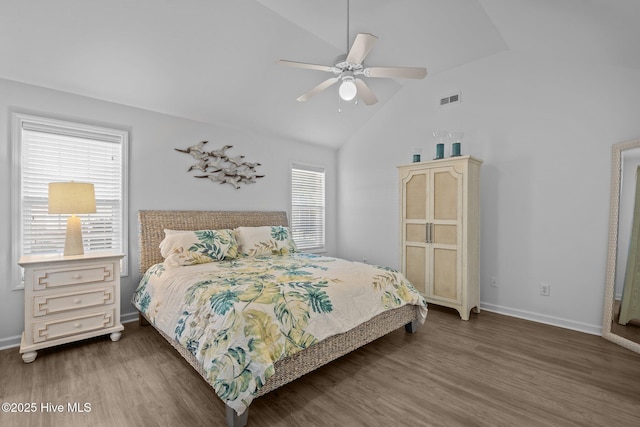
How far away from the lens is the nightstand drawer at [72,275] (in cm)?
251

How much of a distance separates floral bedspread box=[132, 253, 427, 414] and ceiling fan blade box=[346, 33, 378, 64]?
5.63ft

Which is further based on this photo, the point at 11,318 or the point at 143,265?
the point at 143,265

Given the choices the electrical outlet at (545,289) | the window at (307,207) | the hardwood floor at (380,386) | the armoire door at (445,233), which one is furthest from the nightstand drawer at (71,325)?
the electrical outlet at (545,289)

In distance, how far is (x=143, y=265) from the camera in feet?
11.0

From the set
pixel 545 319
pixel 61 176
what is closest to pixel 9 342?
pixel 61 176

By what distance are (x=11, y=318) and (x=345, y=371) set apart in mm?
2974

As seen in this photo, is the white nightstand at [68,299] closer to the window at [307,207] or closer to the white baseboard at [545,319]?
the window at [307,207]

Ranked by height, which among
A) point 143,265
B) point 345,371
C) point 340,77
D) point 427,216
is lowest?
point 345,371

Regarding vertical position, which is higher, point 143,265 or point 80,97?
point 80,97

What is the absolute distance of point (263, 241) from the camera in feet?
12.4

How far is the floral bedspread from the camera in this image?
170cm

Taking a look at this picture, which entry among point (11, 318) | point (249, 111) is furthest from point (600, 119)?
point (11, 318)

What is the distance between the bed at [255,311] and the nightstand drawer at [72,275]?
0.37 metres

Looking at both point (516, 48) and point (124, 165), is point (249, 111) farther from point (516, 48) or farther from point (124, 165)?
point (516, 48)
